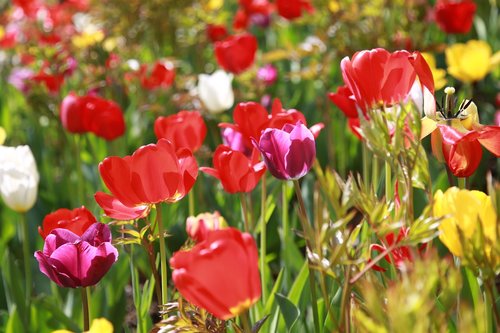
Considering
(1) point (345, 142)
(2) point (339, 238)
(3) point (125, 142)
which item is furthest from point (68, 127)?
(2) point (339, 238)

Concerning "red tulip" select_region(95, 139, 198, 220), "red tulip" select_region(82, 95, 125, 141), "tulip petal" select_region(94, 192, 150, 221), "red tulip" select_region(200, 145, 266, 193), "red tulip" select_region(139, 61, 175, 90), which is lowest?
"red tulip" select_region(139, 61, 175, 90)

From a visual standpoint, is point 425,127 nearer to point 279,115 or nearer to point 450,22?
point 279,115

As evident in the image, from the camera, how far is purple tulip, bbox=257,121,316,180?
1.20 metres

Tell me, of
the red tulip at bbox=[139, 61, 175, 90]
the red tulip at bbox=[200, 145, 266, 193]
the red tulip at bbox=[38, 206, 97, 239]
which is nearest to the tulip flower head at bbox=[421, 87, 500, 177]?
the red tulip at bbox=[200, 145, 266, 193]

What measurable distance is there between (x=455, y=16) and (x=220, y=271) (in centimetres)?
241

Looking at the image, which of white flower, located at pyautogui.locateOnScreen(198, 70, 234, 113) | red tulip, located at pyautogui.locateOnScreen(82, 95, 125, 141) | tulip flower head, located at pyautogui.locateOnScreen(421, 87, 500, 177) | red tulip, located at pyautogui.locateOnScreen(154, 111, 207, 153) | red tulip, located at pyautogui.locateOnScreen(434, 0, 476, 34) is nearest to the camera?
tulip flower head, located at pyautogui.locateOnScreen(421, 87, 500, 177)

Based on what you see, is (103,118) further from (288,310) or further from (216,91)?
(288,310)

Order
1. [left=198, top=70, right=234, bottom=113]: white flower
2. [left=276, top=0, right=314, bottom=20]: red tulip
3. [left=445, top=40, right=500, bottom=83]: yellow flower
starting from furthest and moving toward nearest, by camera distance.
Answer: [left=276, top=0, right=314, bottom=20]: red tulip, [left=445, top=40, right=500, bottom=83]: yellow flower, [left=198, top=70, right=234, bottom=113]: white flower

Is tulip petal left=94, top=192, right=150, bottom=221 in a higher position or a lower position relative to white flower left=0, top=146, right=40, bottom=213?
higher

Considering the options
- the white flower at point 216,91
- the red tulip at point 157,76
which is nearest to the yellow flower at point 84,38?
the red tulip at point 157,76

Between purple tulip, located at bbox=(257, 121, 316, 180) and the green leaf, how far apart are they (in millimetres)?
227

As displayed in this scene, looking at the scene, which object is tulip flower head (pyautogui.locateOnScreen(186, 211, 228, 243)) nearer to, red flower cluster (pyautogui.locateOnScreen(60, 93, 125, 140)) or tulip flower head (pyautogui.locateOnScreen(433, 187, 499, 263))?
tulip flower head (pyautogui.locateOnScreen(433, 187, 499, 263))

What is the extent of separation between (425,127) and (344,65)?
0.16m

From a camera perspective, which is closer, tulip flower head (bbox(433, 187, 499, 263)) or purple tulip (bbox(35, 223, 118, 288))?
tulip flower head (bbox(433, 187, 499, 263))
